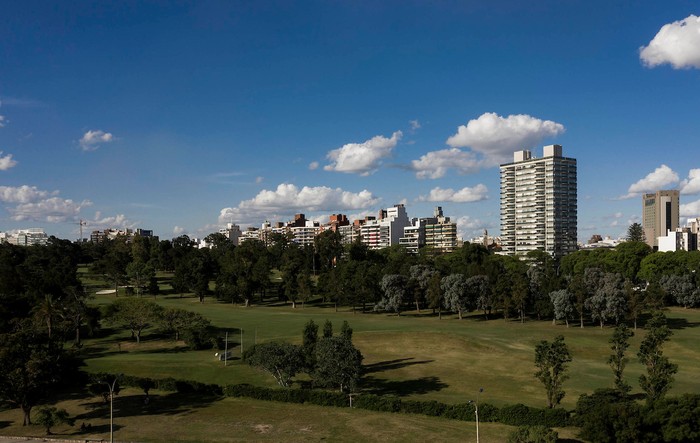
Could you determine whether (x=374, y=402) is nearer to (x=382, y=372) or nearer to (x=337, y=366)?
(x=337, y=366)

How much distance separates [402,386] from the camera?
6375 cm

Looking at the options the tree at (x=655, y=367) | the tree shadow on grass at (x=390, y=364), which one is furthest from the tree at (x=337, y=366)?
the tree at (x=655, y=367)

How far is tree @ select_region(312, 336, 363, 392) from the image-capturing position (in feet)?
191

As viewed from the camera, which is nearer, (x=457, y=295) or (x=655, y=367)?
(x=655, y=367)

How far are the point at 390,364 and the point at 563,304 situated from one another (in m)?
43.1

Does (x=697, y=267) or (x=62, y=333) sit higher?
(x=697, y=267)

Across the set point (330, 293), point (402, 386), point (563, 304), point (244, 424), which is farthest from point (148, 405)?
point (563, 304)

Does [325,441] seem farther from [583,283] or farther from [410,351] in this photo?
[583,283]

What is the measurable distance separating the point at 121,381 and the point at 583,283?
82.0 meters

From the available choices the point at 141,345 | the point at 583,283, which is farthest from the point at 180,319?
the point at 583,283

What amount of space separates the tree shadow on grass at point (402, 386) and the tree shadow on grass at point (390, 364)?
393 cm

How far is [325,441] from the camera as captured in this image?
1823 inches

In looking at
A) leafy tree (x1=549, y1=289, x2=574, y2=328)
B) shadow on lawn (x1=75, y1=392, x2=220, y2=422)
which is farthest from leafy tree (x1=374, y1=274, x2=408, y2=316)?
shadow on lawn (x1=75, y1=392, x2=220, y2=422)

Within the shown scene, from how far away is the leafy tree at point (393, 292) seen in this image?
118 m
